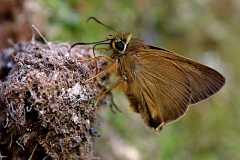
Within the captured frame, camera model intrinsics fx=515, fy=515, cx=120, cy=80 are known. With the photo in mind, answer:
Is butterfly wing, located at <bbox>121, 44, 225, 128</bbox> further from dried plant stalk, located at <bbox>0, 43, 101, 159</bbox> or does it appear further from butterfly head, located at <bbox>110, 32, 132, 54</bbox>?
dried plant stalk, located at <bbox>0, 43, 101, 159</bbox>

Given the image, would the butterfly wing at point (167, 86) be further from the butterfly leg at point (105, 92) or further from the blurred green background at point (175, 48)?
the blurred green background at point (175, 48)

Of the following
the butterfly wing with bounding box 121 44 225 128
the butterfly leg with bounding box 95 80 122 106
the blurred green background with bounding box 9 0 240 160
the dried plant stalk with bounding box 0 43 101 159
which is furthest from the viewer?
the blurred green background with bounding box 9 0 240 160

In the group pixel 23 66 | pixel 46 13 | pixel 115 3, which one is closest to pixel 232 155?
pixel 115 3

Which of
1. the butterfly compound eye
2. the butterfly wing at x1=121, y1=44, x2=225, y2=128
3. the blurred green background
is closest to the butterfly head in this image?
the butterfly compound eye

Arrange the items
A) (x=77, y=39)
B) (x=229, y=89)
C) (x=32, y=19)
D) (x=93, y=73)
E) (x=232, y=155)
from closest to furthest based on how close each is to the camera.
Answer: (x=93, y=73)
(x=32, y=19)
(x=77, y=39)
(x=232, y=155)
(x=229, y=89)

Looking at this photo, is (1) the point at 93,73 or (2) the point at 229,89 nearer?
(1) the point at 93,73


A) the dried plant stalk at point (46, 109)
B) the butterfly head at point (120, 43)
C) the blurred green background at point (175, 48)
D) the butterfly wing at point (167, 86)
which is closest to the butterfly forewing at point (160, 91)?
the butterfly wing at point (167, 86)

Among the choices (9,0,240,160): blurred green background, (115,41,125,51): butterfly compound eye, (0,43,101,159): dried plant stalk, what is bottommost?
(0,43,101,159): dried plant stalk

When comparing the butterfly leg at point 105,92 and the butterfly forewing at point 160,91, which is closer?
the butterfly leg at point 105,92

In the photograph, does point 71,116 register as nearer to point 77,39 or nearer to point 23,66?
point 23,66
